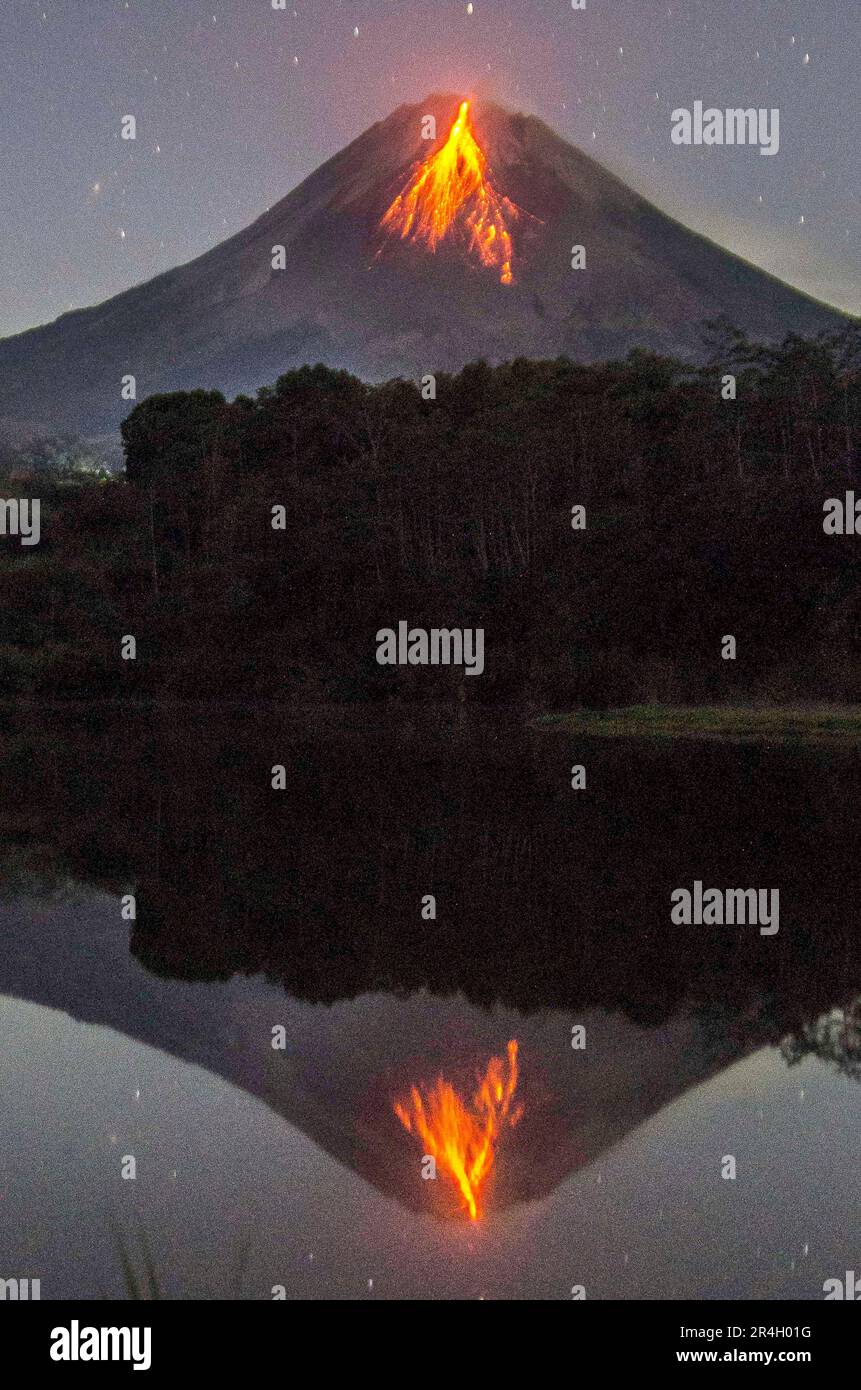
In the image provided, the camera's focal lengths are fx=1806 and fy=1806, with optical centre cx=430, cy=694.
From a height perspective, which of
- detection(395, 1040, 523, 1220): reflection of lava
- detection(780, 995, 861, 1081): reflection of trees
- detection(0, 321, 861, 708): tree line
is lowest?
detection(395, 1040, 523, 1220): reflection of lava

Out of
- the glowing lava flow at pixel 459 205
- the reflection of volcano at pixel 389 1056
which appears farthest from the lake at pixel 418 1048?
the glowing lava flow at pixel 459 205

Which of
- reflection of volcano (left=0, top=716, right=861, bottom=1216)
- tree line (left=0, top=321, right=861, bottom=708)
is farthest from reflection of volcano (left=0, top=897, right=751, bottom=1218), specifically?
tree line (left=0, top=321, right=861, bottom=708)

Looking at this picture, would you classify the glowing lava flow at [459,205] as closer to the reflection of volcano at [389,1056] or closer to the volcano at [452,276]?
the volcano at [452,276]

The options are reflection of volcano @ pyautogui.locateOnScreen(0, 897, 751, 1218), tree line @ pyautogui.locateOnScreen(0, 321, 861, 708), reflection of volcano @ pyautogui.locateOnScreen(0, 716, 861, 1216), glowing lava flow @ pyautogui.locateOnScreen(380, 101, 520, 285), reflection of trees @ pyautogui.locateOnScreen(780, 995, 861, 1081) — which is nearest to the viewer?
reflection of volcano @ pyautogui.locateOnScreen(0, 897, 751, 1218)

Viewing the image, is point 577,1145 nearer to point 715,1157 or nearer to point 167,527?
point 715,1157

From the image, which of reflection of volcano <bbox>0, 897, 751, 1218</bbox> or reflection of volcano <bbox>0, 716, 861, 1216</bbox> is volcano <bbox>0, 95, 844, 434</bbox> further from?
reflection of volcano <bbox>0, 897, 751, 1218</bbox>

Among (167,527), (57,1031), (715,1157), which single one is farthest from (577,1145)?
(167,527)

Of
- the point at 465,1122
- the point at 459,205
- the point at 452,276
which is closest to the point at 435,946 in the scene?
the point at 465,1122
